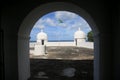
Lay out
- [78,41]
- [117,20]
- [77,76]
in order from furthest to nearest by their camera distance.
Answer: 1. [78,41]
2. [77,76]
3. [117,20]

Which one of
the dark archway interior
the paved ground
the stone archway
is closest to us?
the dark archway interior

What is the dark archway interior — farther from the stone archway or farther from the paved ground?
the paved ground

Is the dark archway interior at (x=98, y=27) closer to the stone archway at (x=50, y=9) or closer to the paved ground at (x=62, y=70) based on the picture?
the stone archway at (x=50, y=9)

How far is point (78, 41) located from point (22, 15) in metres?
23.5

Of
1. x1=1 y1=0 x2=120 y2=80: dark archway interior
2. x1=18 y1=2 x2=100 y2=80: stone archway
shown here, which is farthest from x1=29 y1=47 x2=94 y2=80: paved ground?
x1=1 y1=0 x2=120 y2=80: dark archway interior

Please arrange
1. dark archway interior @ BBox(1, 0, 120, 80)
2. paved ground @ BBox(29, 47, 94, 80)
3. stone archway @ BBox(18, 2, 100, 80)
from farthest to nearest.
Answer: paved ground @ BBox(29, 47, 94, 80) → stone archway @ BBox(18, 2, 100, 80) → dark archway interior @ BBox(1, 0, 120, 80)

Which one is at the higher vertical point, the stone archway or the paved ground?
the stone archway

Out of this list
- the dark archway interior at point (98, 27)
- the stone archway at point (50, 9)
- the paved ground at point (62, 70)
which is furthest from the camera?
the paved ground at point (62, 70)

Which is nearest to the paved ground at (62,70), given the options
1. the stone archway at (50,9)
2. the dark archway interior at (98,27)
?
the stone archway at (50,9)

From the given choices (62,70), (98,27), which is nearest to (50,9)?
(98,27)

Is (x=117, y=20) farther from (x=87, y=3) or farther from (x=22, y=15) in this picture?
(x=22, y=15)

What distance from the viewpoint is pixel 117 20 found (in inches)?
214

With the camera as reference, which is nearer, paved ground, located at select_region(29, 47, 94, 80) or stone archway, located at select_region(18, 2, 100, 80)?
stone archway, located at select_region(18, 2, 100, 80)

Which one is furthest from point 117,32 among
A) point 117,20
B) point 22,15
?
point 22,15
